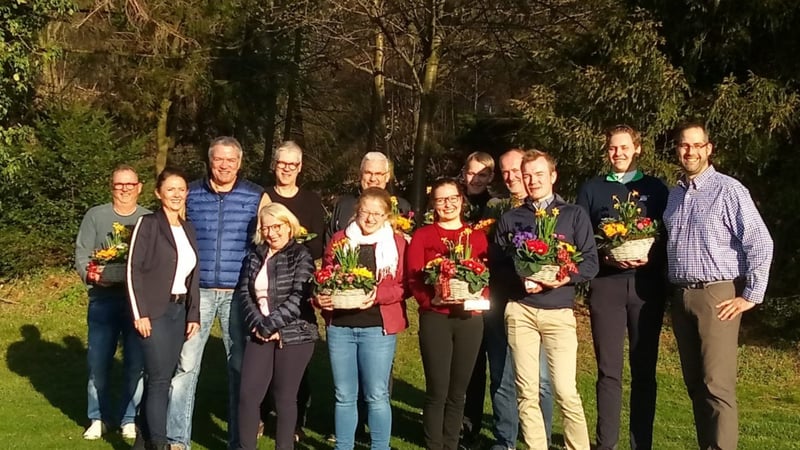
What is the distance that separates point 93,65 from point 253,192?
12.9 m

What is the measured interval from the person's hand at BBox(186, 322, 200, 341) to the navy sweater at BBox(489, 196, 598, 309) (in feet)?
6.45

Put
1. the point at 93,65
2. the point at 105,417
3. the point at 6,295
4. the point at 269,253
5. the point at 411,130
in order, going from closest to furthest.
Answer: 1. the point at 269,253
2. the point at 105,417
3. the point at 6,295
4. the point at 93,65
5. the point at 411,130

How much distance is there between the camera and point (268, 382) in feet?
16.0

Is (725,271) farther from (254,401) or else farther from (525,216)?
(254,401)

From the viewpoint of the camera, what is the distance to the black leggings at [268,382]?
15.8 feet

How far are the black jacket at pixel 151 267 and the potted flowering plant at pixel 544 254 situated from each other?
2.15 m

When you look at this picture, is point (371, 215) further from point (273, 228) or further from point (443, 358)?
point (443, 358)

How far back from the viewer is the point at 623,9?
33.6ft

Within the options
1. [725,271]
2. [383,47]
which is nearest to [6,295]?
[383,47]

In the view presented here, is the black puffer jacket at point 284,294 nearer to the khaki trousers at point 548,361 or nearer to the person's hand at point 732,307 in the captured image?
the khaki trousers at point 548,361

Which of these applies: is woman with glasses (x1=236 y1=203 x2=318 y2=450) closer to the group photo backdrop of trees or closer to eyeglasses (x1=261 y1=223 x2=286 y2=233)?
eyeglasses (x1=261 y1=223 x2=286 y2=233)

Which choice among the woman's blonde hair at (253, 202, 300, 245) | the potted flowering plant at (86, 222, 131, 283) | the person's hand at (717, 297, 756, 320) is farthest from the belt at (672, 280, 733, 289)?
the potted flowering plant at (86, 222, 131, 283)

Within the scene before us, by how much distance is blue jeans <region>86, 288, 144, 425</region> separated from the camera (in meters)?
6.05

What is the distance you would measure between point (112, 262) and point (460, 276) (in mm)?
2558
